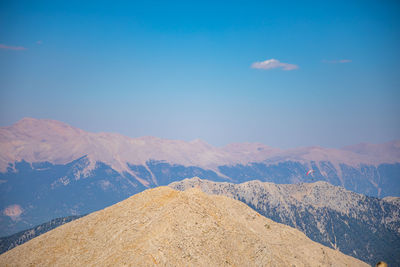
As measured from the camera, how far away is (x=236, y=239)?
72.6 meters

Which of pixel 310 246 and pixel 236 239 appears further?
pixel 310 246

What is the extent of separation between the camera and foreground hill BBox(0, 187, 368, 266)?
202 feet

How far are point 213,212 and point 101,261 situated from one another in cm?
2931

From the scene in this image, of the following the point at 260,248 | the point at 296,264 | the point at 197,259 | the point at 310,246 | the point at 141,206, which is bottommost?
the point at 310,246

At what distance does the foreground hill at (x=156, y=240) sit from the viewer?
61594 mm

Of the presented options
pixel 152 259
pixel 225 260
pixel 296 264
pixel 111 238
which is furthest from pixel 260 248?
pixel 111 238

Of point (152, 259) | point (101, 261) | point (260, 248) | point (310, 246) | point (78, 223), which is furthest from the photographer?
point (310, 246)

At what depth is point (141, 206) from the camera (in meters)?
79.2

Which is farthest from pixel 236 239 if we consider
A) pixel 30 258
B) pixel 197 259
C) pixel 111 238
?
pixel 30 258

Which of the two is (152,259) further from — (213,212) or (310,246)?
(310,246)

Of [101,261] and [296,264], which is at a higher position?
[101,261]

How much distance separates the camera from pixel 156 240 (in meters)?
61.9

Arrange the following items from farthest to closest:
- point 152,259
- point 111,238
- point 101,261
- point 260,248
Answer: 1. point 260,248
2. point 111,238
3. point 101,261
4. point 152,259

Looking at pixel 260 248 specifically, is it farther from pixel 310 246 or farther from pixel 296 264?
pixel 310 246
